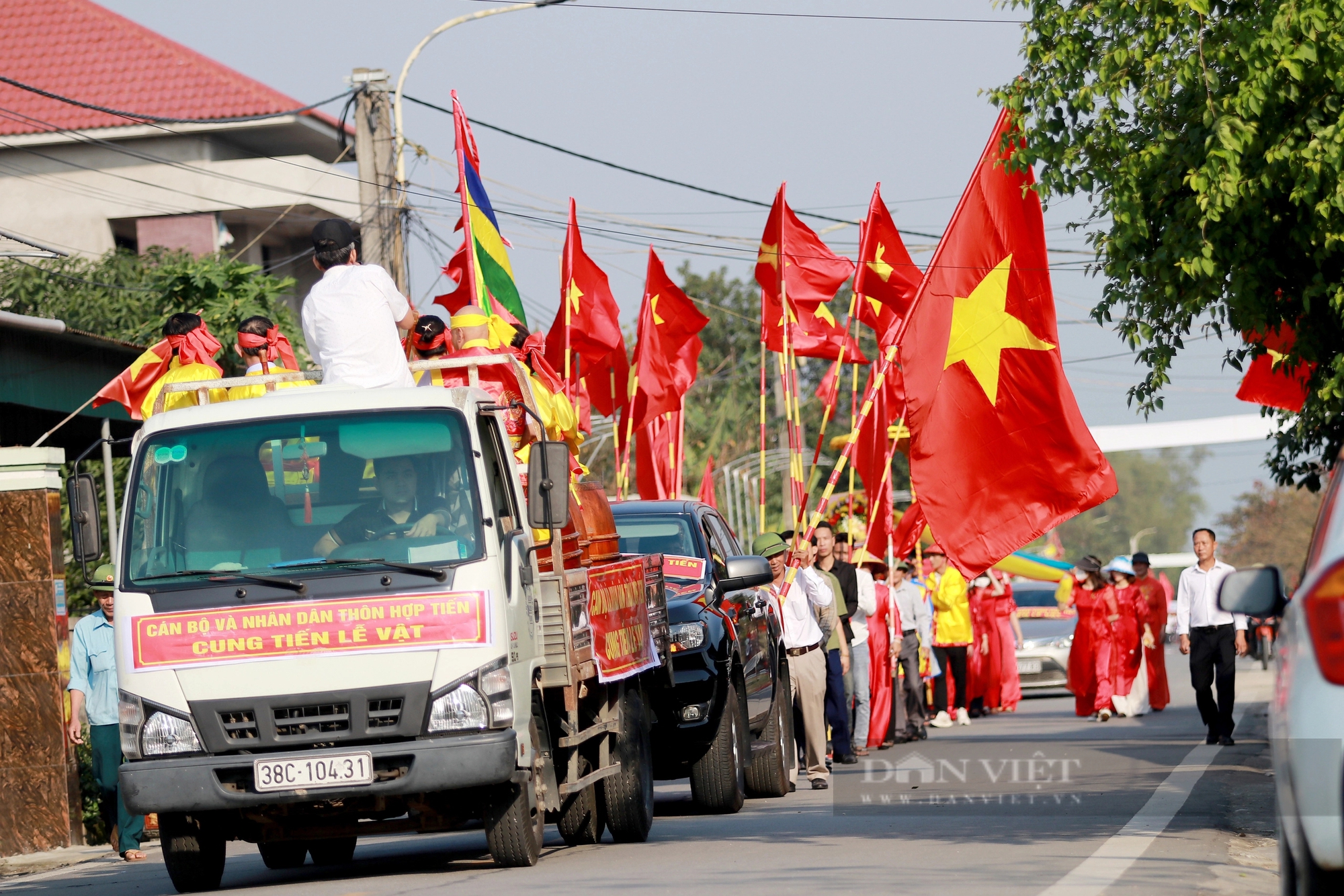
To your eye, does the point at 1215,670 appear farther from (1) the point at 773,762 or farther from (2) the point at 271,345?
(2) the point at 271,345

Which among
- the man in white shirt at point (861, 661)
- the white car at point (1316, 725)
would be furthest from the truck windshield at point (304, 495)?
the man in white shirt at point (861, 661)

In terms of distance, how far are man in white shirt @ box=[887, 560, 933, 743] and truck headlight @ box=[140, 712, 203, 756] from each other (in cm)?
1252

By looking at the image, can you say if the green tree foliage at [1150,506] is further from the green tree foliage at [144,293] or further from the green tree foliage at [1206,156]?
the green tree foliage at [1206,156]

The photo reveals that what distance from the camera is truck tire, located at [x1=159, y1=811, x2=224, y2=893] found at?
28.6 feet

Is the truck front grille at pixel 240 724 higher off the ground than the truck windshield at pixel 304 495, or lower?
lower

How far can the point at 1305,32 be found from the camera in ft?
29.2

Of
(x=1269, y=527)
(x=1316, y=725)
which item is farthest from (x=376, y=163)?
(x=1269, y=527)

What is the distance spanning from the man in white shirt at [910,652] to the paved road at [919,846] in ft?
13.2

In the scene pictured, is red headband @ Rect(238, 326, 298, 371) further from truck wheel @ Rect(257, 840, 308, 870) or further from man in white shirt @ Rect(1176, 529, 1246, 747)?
man in white shirt @ Rect(1176, 529, 1246, 747)

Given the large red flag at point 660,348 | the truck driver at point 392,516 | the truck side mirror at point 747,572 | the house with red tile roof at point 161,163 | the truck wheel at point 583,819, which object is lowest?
the truck wheel at point 583,819

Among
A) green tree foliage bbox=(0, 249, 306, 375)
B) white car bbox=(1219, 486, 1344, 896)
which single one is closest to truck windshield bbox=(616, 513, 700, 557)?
white car bbox=(1219, 486, 1344, 896)

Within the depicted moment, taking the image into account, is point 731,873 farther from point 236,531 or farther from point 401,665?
point 236,531

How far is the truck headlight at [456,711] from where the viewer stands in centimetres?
812

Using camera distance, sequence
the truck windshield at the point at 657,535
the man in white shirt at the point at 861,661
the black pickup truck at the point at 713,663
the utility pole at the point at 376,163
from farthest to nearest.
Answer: the utility pole at the point at 376,163 → the man in white shirt at the point at 861,661 → the truck windshield at the point at 657,535 → the black pickup truck at the point at 713,663
